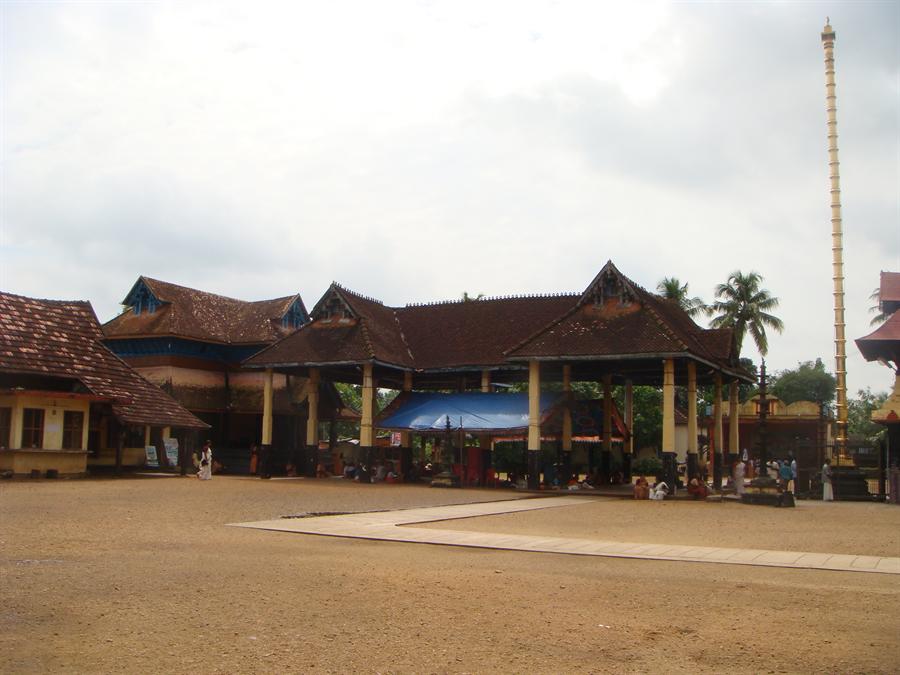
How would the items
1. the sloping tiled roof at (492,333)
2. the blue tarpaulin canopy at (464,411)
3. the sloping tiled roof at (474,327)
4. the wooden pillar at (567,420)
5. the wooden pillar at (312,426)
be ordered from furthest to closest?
the wooden pillar at (312,426) → the sloping tiled roof at (474,327) → the wooden pillar at (567,420) → the blue tarpaulin canopy at (464,411) → the sloping tiled roof at (492,333)

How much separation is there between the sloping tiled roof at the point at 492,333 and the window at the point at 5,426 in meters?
10.1

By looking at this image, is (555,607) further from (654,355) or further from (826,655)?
(654,355)

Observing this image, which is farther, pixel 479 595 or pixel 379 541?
pixel 379 541

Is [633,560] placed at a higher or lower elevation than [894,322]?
lower

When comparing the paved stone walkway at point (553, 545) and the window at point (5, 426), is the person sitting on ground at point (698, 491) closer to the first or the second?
the paved stone walkway at point (553, 545)

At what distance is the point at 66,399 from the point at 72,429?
1.23 m

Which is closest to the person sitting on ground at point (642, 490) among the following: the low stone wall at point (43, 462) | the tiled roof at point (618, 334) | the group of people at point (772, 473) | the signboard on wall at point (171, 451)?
the group of people at point (772, 473)

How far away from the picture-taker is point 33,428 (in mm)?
28516

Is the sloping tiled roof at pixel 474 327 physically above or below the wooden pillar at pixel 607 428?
above

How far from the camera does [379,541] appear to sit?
15.1 metres

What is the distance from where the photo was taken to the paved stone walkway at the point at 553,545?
13359 mm

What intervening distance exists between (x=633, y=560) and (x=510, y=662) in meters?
6.67

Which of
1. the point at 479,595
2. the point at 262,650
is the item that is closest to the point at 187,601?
the point at 262,650

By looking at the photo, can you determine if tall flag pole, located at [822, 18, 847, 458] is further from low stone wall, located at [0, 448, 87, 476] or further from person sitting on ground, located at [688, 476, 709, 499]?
low stone wall, located at [0, 448, 87, 476]
